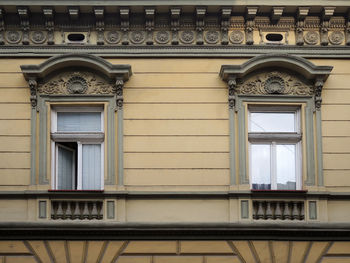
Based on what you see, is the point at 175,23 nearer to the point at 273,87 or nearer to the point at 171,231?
the point at 273,87

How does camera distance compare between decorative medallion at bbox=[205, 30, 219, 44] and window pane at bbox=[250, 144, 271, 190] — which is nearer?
window pane at bbox=[250, 144, 271, 190]

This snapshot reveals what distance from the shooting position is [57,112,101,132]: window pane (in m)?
14.5

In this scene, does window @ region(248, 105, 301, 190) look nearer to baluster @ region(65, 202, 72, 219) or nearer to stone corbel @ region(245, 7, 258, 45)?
stone corbel @ region(245, 7, 258, 45)

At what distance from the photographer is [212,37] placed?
14.7m

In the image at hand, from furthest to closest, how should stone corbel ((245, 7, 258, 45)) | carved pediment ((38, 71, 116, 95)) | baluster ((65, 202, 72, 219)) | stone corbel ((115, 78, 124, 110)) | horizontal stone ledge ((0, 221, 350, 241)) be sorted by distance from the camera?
stone corbel ((245, 7, 258, 45))
carved pediment ((38, 71, 116, 95))
stone corbel ((115, 78, 124, 110))
baluster ((65, 202, 72, 219))
horizontal stone ledge ((0, 221, 350, 241))

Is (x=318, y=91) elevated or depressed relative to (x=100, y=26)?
depressed

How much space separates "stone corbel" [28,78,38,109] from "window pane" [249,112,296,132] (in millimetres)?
4244

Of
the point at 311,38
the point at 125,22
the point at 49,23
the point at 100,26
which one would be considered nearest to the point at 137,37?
the point at 125,22

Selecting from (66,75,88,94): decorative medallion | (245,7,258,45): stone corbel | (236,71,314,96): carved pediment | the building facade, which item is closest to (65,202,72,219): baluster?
the building facade

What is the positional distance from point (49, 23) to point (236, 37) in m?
3.73

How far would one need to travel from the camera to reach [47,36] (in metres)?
14.7

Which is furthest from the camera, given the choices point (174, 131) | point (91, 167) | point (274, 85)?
point (274, 85)

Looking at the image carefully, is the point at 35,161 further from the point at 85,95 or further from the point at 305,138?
the point at 305,138

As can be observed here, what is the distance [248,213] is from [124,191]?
2373 millimetres
